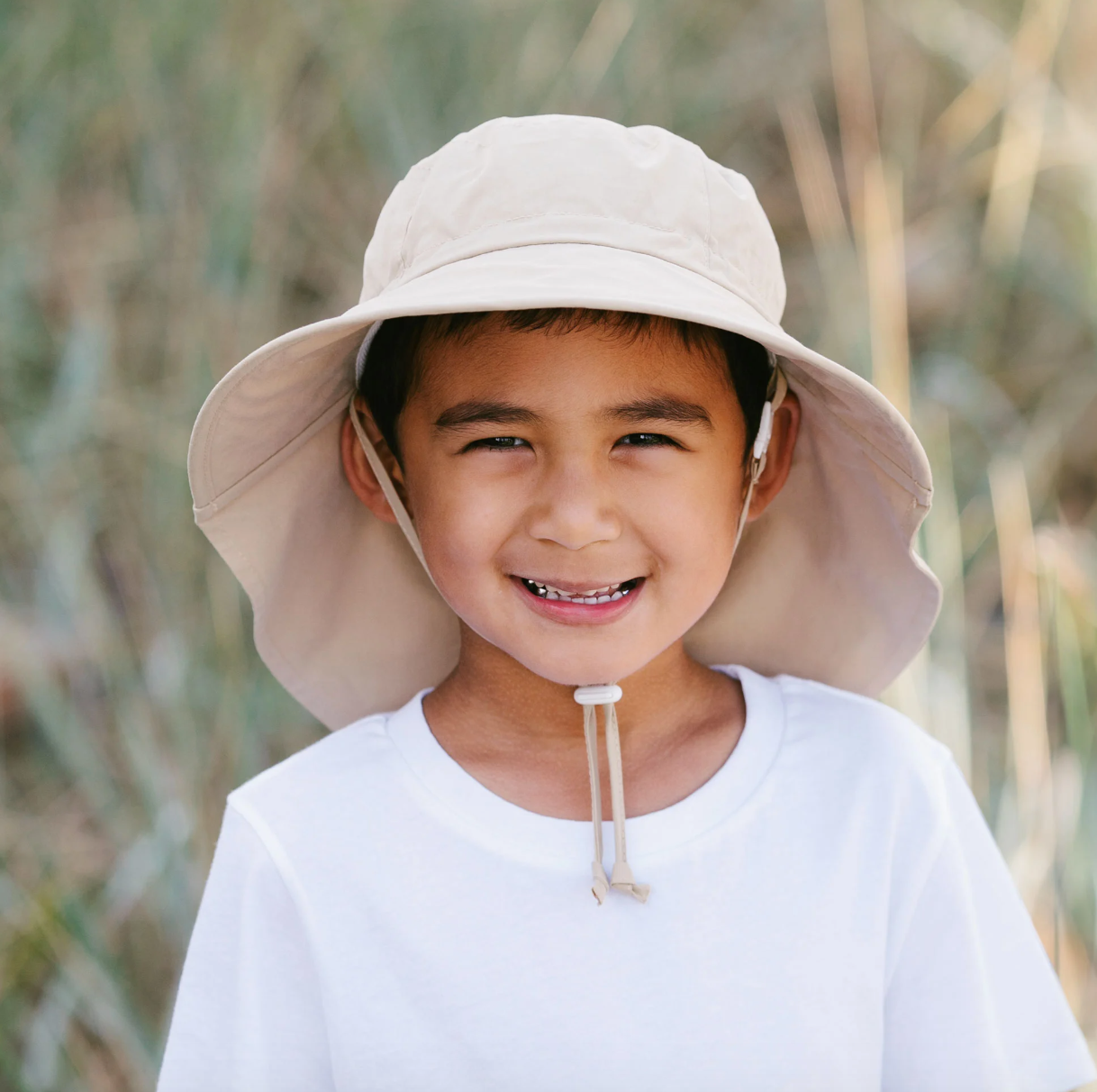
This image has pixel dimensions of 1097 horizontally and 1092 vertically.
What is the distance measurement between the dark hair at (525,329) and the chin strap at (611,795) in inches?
10.7

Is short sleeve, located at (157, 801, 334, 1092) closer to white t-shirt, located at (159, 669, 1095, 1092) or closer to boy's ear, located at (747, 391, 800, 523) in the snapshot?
white t-shirt, located at (159, 669, 1095, 1092)

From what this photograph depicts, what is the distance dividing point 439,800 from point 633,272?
50cm

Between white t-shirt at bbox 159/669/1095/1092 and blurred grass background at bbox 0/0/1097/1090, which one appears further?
blurred grass background at bbox 0/0/1097/1090

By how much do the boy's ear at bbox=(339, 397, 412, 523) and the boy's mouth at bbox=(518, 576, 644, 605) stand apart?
18 centimetres

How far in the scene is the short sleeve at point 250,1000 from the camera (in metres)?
1.12

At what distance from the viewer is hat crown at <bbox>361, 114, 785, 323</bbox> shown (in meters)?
1.04

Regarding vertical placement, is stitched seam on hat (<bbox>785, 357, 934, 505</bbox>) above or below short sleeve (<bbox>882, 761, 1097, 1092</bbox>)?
above

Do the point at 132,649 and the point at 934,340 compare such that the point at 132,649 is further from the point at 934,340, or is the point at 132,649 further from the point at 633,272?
the point at 934,340

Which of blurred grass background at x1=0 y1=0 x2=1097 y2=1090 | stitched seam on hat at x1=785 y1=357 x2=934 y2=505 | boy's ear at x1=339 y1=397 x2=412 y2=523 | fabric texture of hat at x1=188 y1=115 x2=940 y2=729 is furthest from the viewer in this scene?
blurred grass background at x1=0 y1=0 x2=1097 y2=1090

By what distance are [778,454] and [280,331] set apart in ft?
4.20

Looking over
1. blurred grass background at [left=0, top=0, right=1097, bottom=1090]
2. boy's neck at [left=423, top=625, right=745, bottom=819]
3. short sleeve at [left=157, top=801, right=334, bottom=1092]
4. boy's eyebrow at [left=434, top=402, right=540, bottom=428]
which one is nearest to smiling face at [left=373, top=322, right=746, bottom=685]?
boy's eyebrow at [left=434, top=402, right=540, bottom=428]

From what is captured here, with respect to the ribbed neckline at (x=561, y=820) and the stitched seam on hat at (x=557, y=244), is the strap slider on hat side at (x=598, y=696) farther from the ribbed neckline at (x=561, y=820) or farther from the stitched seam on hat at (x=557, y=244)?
the stitched seam on hat at (x=557, y=244)

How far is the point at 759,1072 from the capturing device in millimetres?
1098

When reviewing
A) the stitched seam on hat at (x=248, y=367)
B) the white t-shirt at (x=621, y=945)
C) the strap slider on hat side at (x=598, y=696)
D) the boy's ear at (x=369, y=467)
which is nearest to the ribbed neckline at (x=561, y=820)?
the white t-shirt at (x=621, y=945)
